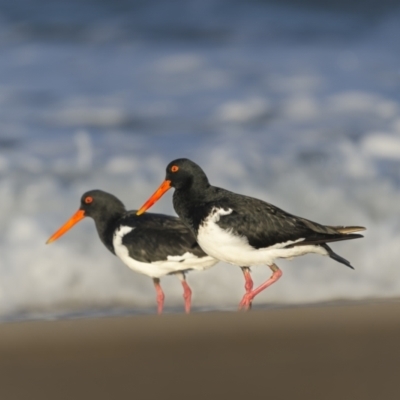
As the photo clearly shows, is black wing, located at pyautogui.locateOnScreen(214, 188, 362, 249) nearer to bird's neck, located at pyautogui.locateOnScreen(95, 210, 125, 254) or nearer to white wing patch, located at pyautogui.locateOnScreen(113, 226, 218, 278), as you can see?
white wing patch, located at pyautogui.locateOnScreen(113, 226, 218, 278)

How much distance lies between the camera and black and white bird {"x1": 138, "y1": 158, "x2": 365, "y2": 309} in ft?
23.7

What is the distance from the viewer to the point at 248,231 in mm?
7246

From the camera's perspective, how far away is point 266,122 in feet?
43.3

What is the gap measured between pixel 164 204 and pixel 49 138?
1.77m

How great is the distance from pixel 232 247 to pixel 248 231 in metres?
0.15

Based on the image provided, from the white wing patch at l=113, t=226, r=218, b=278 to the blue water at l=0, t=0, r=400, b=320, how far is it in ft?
1.85

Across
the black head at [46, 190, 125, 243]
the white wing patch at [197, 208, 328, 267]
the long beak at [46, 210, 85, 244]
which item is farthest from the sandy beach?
the long beak at [46, 210, 85, 244]

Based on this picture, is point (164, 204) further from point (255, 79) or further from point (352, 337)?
point (352, 337)

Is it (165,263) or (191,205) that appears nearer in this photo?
(191,205)

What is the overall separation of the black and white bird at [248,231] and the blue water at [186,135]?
1.35 metres

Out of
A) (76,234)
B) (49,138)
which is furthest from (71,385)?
(49,138)

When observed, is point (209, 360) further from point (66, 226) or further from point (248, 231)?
point (66, 226)

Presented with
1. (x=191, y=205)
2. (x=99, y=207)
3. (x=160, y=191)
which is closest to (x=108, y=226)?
(x=99, y=207)

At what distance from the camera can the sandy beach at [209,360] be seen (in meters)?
3.84
